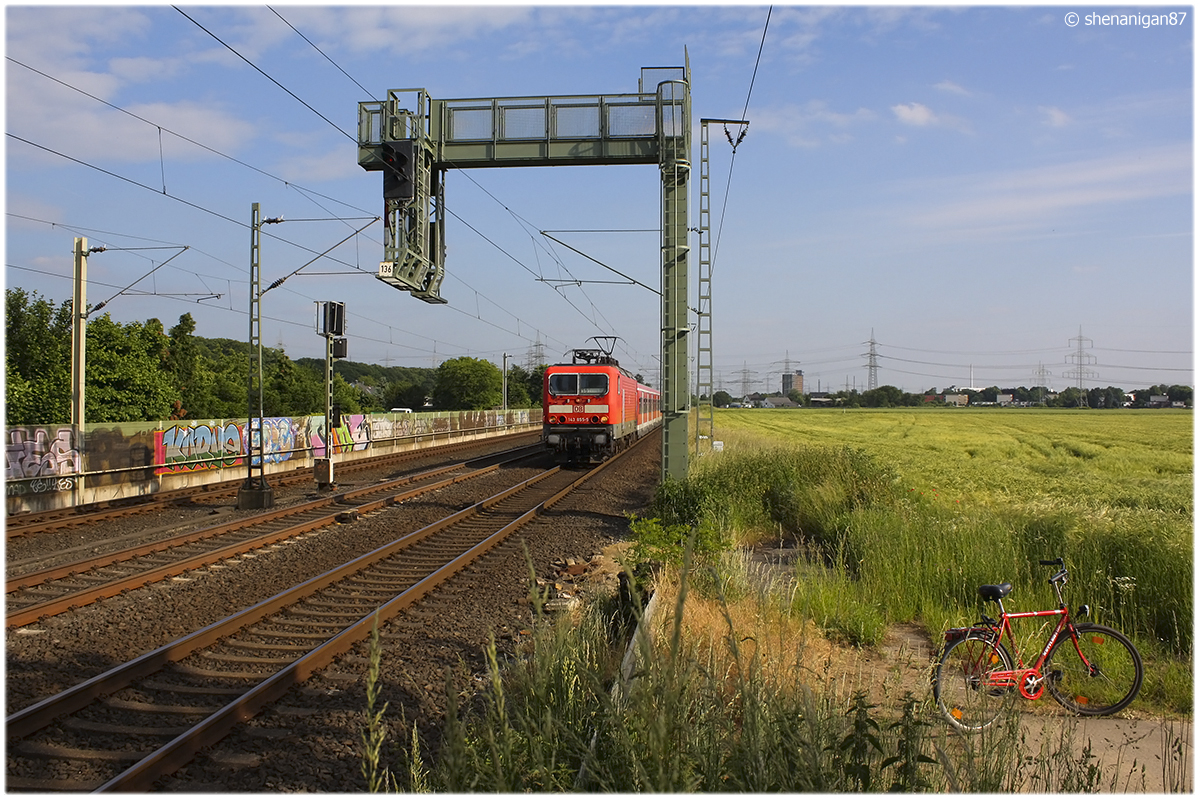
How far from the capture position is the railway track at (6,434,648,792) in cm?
444

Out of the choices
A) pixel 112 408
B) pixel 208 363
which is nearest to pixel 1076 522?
pixel 112 408

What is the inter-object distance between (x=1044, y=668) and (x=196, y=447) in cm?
1998

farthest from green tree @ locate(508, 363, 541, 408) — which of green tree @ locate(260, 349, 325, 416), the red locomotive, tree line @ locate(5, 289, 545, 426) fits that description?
the red locomotive

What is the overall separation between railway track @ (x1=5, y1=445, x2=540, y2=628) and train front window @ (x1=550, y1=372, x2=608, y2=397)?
9228mm

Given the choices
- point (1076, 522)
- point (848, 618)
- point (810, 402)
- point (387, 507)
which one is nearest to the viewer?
point (848, 618)

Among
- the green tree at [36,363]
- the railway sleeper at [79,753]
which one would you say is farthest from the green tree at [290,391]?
the railway sleeper at [79,753]

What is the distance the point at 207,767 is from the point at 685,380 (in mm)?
10687

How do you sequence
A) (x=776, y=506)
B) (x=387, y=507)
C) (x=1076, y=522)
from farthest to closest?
(x=387, y=507)
(x=776, y=506)
(x=1076, y=522)

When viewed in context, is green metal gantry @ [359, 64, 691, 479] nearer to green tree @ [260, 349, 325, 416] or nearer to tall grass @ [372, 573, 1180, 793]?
tall grass @ [372, 573, 1180, 793]

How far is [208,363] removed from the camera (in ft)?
231

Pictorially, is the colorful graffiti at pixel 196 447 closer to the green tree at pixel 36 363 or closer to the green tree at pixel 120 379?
the green tree at pixel 36 363

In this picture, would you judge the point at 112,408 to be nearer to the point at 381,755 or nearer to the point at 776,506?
the point at 776,506

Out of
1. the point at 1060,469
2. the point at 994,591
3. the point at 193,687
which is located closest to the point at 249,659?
the point at 193,687

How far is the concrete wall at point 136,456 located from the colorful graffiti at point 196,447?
0.07 feet
